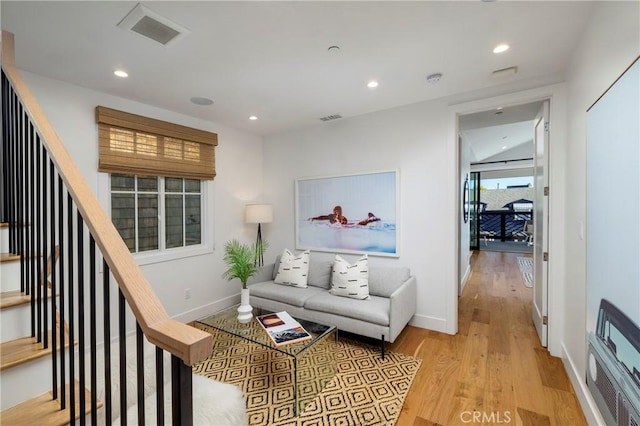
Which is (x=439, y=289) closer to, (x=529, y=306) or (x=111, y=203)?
(x=529, y=306)

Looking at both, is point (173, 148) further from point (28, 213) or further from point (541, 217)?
point (541, 217)

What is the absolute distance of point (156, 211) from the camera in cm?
338

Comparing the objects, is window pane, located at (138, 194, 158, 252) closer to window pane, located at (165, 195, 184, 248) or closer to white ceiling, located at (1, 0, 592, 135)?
window pane, located at (165, 195, 184, 248)

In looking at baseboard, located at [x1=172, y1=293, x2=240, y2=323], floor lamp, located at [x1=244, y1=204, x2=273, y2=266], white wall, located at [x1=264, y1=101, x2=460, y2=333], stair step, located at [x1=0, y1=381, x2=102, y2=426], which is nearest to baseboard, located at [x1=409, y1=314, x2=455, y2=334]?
white wall, located at [x1=264, y1=101, x2=460, y2=333]

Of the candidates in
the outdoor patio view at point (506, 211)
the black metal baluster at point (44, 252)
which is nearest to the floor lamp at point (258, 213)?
the black metal baluster at point (44, 252)

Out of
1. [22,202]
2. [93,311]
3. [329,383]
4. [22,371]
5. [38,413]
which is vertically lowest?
[329,383]

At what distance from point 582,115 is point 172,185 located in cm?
396

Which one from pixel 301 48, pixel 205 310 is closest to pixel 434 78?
pixel 301 48

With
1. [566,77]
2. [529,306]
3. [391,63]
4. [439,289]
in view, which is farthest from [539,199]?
[391,63]

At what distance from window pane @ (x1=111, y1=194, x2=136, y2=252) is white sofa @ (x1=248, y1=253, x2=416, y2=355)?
145 centimetres

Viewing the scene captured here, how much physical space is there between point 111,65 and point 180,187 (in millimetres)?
1546

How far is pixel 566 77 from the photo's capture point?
7.99ft

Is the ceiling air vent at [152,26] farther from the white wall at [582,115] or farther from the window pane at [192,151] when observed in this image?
the white wall at [582,115]

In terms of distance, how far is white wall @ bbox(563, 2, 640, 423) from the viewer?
1399mm
